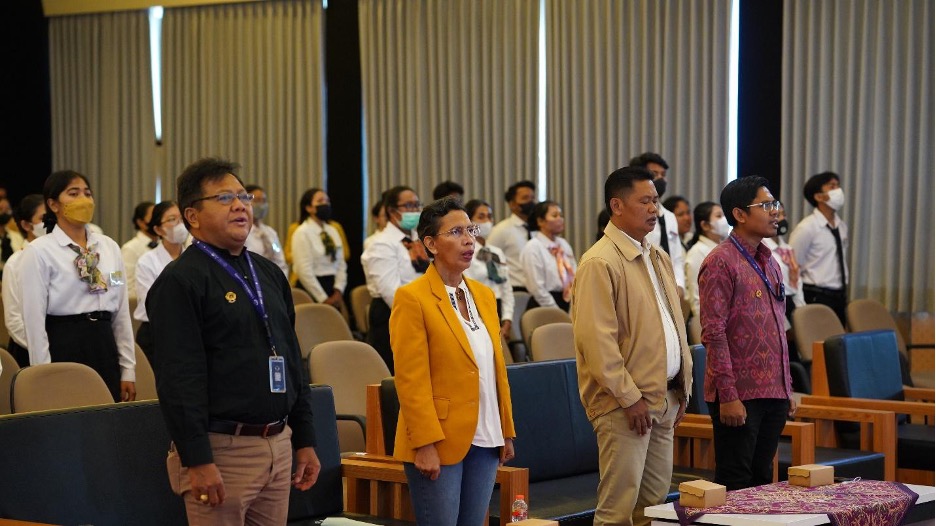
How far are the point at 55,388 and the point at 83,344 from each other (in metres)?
0.59

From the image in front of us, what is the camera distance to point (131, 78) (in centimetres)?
1233

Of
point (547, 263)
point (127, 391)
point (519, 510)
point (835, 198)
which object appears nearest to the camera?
point (519, 510)

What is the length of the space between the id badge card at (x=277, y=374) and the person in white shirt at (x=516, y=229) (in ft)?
19.7

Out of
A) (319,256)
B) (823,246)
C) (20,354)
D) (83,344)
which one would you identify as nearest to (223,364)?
(83,344)

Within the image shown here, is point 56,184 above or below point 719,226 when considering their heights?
above

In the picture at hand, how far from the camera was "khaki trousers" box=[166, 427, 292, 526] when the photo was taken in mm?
2842

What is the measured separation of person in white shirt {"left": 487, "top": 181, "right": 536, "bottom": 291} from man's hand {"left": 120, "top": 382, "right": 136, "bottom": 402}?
4.09 metres

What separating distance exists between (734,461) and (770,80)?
6.11 m

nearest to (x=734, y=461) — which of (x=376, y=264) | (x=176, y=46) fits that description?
(x=376, y=264)

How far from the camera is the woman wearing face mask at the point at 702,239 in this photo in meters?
8.20

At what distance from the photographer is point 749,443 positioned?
13.8 feet

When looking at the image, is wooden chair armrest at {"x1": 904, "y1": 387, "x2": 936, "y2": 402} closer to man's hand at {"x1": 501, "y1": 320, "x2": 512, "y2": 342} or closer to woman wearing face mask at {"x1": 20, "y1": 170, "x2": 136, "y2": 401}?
man's hand at {"x1": 501, "y1": 320, "x2": 512, "y2": 342}

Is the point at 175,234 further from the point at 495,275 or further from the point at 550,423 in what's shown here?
the point at 550,423

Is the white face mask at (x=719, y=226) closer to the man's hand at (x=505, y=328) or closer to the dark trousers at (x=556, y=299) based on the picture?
the dark trousers at (x=556, y=299)
